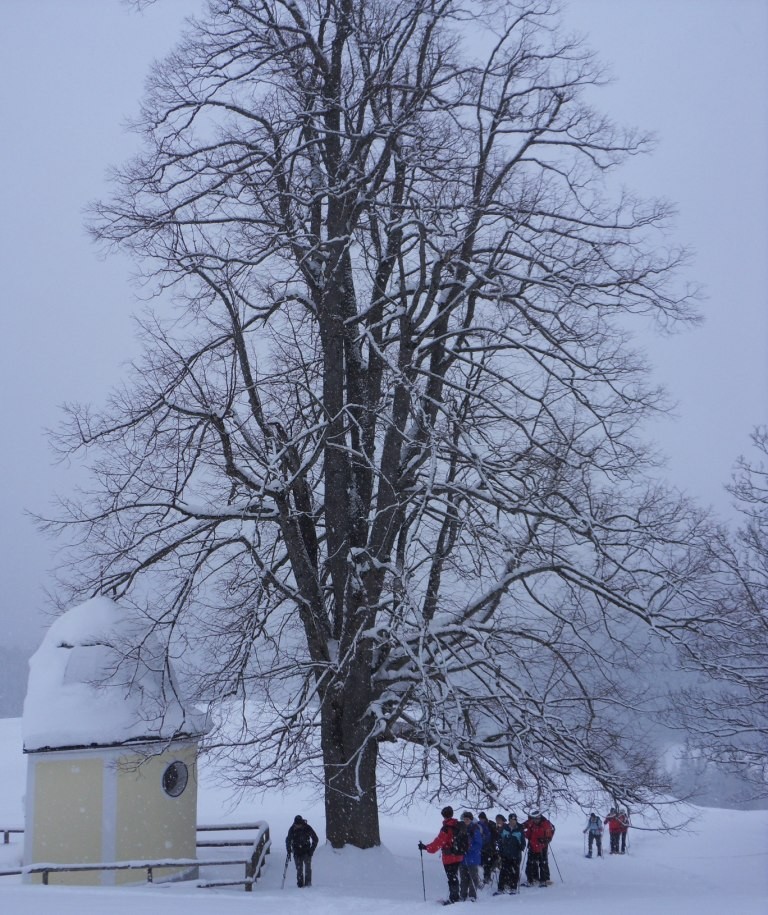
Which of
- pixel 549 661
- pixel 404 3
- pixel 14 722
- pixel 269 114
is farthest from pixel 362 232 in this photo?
pixel 14 722

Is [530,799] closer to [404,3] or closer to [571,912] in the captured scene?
[571,912]

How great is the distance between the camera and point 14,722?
5719 cm

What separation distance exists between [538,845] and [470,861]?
7.86 ft

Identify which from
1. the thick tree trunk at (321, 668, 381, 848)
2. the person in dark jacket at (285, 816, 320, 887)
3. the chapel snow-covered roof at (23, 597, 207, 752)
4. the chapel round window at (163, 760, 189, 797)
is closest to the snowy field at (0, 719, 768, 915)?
the person in dark jacket at (285, 816, 320, 887)

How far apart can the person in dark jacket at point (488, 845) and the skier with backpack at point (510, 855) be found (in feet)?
0.51

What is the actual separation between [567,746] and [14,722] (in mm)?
51450

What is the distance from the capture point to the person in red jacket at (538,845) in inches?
584

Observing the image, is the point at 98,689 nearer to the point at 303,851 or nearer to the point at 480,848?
the point at 303,851

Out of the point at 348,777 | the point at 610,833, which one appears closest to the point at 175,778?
the point at 348,777

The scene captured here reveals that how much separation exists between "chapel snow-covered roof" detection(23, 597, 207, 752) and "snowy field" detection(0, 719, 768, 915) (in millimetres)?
1672

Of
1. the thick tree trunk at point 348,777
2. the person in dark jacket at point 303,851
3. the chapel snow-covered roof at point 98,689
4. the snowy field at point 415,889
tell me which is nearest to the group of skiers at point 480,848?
the person in dark jacket at point 303,851

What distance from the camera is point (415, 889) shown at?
1456 cm

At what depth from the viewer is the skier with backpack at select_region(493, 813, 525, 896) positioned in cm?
1448

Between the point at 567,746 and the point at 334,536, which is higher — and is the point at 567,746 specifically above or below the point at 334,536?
below
